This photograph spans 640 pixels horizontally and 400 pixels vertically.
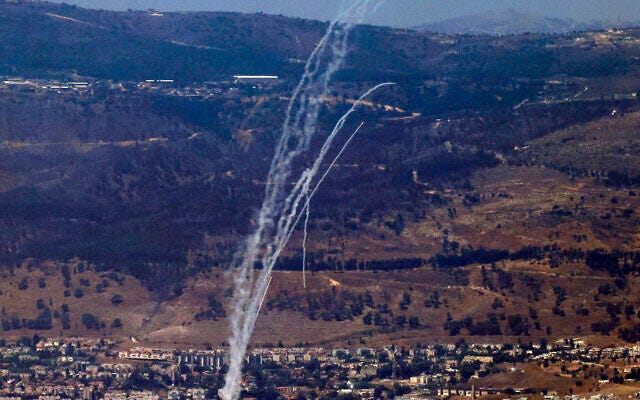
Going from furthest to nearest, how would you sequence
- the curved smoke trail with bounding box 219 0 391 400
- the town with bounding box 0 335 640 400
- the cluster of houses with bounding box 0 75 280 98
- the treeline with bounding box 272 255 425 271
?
the cluster of houses with bounding box 0 75 280 98 → the treeline with bounding box 272 255 425 271 → the curved smoke trail with bounding box 219 0 391 400 → the town with bounding box 0 335 640 400

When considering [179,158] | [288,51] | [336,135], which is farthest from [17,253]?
[288,51]

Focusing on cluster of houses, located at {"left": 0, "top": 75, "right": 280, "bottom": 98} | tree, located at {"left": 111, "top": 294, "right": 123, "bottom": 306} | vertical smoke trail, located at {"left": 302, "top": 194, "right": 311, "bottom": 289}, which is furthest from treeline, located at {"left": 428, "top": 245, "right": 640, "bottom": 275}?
cluster of houses, located at {"left": 0, "top": 75, "right": 280, "bottom": 98}

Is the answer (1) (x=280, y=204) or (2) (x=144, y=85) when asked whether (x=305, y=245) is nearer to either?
(1) (x=280, y=204)

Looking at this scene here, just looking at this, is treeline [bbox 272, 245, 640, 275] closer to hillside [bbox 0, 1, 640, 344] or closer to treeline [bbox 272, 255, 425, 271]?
treeline [bbox 272, 255, 425, 271]

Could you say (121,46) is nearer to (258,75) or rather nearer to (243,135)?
(258,75)

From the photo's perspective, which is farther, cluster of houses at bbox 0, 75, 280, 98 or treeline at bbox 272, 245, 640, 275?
cluster of houses at bbox 0, 75, 280, 98

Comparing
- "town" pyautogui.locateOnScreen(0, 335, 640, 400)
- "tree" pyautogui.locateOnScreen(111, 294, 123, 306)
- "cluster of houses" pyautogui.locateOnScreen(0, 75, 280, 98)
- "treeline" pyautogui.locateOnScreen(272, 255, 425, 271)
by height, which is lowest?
"town" pyautogui.locateOnScreen(0, 335, 640, 400)

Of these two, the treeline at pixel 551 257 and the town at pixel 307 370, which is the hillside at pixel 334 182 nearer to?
the treeline at pixel 551 257

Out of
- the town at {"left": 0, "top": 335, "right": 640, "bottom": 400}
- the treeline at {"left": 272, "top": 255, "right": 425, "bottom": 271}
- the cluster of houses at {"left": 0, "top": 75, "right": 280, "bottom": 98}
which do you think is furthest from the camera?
the cluster of houses at {"left": 0, "top": 75, "right": 280, "bottom": 98}
